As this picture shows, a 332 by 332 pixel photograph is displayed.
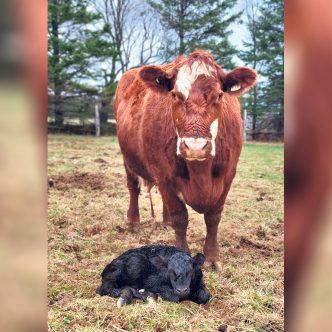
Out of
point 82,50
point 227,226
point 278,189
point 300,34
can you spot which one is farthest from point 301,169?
point 82,50

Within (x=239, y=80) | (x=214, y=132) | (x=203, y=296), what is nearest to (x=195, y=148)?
(x=214, y=132)

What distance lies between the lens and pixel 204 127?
191 cm

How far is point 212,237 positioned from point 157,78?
0.82 metres

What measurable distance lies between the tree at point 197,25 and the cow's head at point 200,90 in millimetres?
63

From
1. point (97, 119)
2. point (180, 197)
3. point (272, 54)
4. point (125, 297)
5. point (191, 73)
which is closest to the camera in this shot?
point (272, 54)

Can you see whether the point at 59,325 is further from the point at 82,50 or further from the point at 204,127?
the point at 82,50

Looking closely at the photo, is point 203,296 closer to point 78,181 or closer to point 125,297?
point 125,297

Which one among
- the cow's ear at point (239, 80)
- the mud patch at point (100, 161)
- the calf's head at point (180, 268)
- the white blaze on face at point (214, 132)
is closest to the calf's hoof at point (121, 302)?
the calf's head at point (180, 268)

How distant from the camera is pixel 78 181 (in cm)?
233

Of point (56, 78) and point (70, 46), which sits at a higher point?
point (70, 46)

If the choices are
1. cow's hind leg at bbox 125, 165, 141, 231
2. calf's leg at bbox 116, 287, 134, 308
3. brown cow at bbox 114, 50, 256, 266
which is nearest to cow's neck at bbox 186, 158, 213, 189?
brown cow at bbox 114, 50, 256, 266

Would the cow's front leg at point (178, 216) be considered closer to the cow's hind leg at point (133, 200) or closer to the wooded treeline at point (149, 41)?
the cow's hind leg at point (133, 200)

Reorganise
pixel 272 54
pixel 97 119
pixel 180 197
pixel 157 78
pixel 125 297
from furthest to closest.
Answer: pixel 97 119
pixel 180 197
pixel 157 78
pixel 125 297
pixel 272 54

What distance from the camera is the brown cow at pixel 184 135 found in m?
1.96
